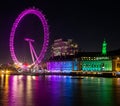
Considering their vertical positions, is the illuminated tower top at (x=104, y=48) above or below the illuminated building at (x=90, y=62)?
above

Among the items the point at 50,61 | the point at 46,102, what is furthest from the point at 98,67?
the point at 46,102

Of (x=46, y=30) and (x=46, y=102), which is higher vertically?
(x=46, y=30)

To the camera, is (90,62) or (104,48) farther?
(104,48)

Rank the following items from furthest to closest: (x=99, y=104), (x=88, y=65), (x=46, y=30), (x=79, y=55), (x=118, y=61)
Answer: (x=79, y=55), (x=88, y=65), (x=118, y=61), (x=46, y=30), (x=99, y=104)

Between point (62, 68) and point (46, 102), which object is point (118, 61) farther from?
point (46, 102)

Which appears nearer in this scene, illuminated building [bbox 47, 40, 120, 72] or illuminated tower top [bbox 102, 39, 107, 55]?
illuminated building [bbox 47, 40, 120, 72]

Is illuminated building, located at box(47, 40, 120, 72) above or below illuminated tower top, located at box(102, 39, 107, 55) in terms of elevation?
below

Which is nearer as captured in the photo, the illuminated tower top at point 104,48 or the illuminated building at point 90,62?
the illuminated building at point 90,62

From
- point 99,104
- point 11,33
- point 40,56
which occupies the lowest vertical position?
point 99,104

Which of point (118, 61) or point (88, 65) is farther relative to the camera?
point (88, 65)

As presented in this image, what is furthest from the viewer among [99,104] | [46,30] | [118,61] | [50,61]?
[50,61]

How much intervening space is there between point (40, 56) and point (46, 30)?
26.8 feet

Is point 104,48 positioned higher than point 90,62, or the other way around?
point 104,48

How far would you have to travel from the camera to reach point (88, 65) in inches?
6176
